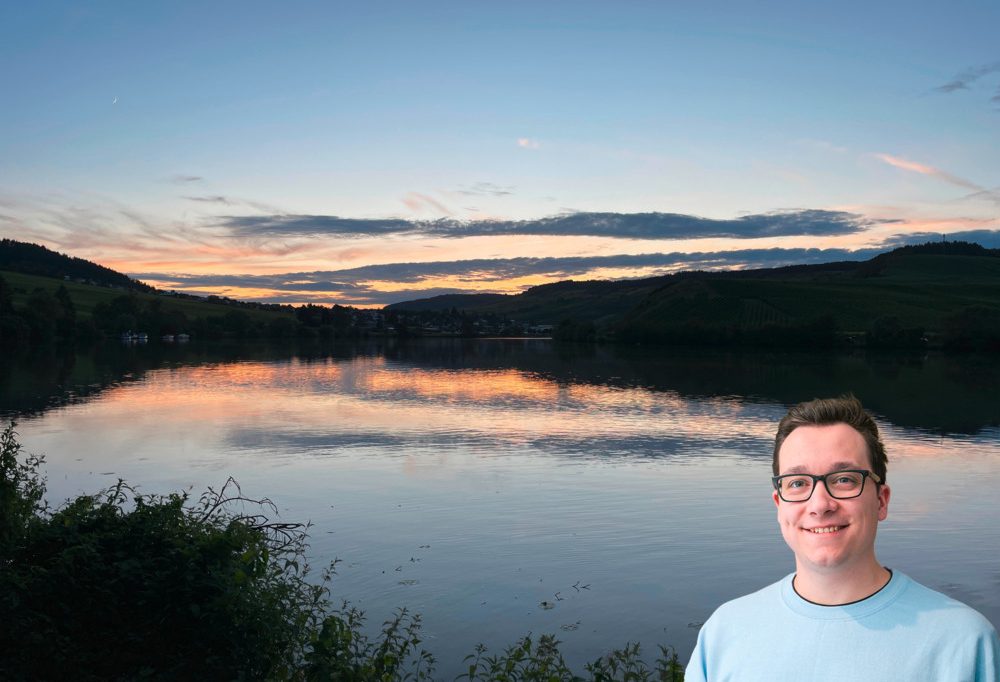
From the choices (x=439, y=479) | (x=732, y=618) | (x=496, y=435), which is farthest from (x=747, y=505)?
(x=732, y=618)

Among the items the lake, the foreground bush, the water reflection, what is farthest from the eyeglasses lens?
the water reflection

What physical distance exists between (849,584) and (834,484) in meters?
0.36

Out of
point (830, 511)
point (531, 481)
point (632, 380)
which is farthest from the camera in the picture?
point (632, 380)

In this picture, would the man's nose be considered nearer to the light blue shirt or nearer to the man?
the man

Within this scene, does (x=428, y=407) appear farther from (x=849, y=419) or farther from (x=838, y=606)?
(x=838, y=606)

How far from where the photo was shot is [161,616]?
33.4 feet

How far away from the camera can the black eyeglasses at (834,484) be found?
10.2 ft

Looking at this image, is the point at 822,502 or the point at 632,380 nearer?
the point at 822,502

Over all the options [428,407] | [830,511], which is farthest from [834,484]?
[428,407]

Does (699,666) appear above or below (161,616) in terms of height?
above

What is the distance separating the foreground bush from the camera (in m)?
9.53

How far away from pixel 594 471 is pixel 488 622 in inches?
546

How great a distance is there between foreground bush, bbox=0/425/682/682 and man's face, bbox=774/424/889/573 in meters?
6.13

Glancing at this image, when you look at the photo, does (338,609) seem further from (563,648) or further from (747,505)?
(747,505)
